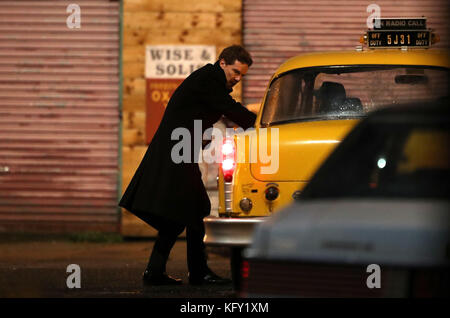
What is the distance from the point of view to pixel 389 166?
4406 mm

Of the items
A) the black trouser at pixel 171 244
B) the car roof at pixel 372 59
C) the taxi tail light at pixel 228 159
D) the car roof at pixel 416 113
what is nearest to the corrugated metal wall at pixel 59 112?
the black trouser at pixel 171 244

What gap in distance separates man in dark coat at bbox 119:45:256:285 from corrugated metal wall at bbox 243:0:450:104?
18.4ft

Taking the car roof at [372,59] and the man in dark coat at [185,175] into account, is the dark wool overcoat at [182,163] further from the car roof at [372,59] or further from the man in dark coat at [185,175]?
the car roof at [372,59]

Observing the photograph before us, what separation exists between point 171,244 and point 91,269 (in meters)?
1.93

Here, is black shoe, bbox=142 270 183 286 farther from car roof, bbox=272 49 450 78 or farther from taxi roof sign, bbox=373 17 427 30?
taxi roof sign, bbox=373 17 427 30

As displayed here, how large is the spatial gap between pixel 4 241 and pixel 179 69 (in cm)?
315

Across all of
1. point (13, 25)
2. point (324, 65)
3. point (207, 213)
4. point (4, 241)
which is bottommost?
point (4, 241)

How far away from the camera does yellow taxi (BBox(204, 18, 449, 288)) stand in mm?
6344

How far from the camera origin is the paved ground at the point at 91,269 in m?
7.28

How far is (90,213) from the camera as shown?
43.7ft

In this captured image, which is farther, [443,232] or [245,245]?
[245,245]

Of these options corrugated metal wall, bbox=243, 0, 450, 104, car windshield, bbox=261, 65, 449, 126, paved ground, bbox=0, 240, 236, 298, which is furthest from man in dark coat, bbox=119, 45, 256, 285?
corrugated metal wall, bbox=243, 0, 450, 104
